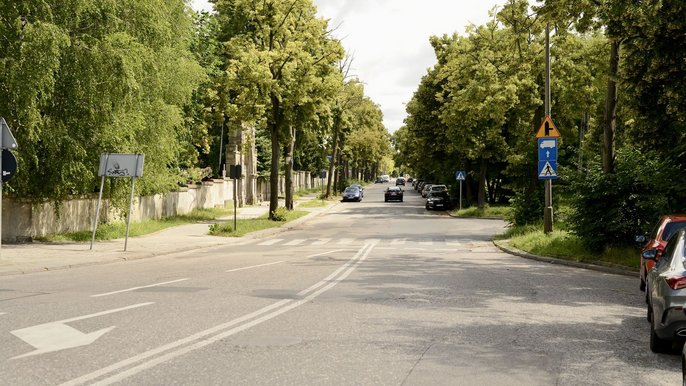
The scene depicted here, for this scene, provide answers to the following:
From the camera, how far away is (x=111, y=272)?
15.7 meters

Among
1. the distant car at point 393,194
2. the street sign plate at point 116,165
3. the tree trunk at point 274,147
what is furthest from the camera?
the distant car at point 393,194

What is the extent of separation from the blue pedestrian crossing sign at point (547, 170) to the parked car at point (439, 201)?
3194 centimetres

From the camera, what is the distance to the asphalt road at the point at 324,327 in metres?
6.27

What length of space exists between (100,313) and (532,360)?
559cm

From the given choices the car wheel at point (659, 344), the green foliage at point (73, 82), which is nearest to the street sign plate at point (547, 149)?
→ the green foliage at point (73, 82)

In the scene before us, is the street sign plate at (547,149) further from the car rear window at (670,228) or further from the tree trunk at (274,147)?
the tree trunk at (274,147)

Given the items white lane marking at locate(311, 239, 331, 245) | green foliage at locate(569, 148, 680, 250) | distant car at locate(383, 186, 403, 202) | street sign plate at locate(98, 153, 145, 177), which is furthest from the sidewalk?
distant car at locate(383, 186, 403, 202)

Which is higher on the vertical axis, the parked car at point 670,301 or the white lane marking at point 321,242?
the parked car at point 670,301

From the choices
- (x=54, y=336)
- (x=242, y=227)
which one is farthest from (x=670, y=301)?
(x=242, y=227)

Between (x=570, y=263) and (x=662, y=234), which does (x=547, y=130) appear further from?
(x=662, y=234)

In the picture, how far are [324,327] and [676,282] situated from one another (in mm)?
3891

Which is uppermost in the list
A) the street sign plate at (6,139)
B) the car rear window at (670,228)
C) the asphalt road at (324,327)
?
the street sign plate at (6,139)

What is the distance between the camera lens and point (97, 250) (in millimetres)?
20828

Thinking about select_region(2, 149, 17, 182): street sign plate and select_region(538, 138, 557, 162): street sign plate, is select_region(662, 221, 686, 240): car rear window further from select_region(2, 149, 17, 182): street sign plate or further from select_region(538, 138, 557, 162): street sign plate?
select_region(2, 149, 17, 182): street sign plate
